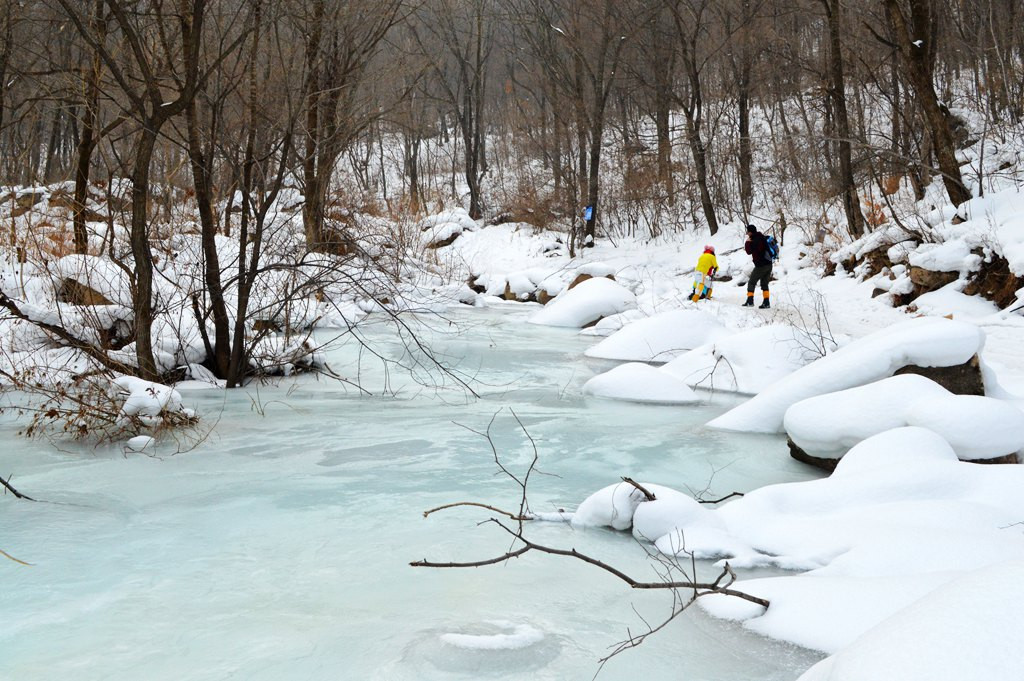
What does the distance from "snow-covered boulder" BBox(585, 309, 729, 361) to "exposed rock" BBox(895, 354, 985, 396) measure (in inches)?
169

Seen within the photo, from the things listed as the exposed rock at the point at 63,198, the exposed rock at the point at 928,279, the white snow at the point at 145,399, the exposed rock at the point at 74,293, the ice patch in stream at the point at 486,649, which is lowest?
the ice patch in stream at the point at 486,649

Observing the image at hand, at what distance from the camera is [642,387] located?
27.7ft

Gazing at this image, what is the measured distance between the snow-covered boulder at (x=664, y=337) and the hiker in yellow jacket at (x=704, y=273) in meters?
3.45

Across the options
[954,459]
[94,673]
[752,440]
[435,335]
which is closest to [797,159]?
[435,335]

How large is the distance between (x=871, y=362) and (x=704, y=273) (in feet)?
27.1

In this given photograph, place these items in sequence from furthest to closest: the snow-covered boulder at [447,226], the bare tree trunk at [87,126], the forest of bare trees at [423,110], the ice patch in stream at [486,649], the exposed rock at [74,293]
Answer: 1. the snow-covered boulder at [447,226]
2. the exposed rock at [74,293]
3. the bare tree trunk at [87,126]
4. the forest of bare trees at [423,110]
5. the ice patch in stream at [486,649]

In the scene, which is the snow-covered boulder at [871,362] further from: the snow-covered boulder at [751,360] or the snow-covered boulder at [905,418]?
the snow-covered boulder at [751,360]

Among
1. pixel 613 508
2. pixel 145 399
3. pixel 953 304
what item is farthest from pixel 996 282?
pixel 145 399

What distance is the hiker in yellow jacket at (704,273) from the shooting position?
1466cm

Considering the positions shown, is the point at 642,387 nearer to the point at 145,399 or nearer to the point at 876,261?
the point at 145,399

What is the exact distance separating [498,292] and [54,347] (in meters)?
12.5

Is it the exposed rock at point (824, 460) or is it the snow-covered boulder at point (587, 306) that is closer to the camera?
the exposed rock at point (824, 460)

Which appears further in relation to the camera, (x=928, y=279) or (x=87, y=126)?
(x=928, y=279)

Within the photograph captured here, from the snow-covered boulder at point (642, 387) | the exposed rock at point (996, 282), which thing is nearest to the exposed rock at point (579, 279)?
the exposed rock at point (996, 282)
